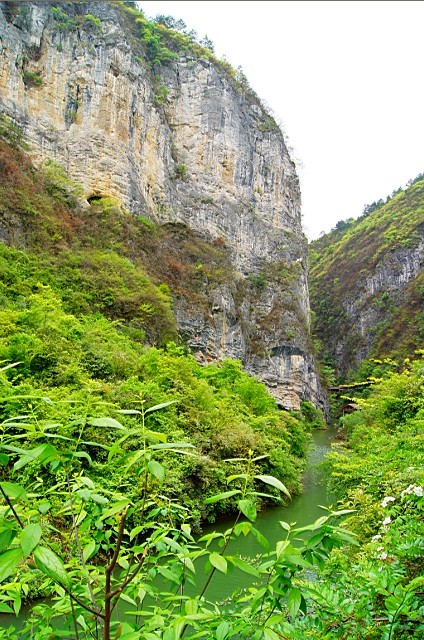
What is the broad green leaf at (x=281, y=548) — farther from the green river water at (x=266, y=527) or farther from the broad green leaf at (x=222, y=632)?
the green river water at (x=266, y=527)

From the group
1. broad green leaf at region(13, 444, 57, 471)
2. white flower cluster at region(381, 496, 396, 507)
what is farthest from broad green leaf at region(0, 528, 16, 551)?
white flower cluster at region(381, 496, 396, 507)

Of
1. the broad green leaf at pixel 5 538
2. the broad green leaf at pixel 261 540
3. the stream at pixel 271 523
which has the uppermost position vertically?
the broad green leaf at pixel 5 538

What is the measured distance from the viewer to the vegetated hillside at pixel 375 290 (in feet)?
182

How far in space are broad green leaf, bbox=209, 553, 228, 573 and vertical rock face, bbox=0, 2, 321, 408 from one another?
26.4m

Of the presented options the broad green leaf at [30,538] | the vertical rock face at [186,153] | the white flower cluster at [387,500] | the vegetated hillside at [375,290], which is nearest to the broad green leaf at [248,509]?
the broad green leaf at [30,538]

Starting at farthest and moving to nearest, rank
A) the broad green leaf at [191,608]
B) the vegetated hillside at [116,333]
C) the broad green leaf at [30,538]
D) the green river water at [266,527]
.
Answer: the vegetated hillside at [116,333] < the green river water at [266,527] < the broad green leaf at [191,608] < the broad green leaf at [30,538]

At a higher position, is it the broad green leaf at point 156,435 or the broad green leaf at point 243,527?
the broad green leaf at point 156,435

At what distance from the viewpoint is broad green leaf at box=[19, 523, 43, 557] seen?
3.09 feet

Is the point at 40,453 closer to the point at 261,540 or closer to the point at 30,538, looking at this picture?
the point at 30,538

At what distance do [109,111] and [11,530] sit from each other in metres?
31.9

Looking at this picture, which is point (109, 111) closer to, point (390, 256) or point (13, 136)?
point (13, 136)

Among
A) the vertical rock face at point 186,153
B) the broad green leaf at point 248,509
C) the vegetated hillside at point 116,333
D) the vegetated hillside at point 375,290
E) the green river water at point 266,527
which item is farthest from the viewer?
the vegetated hillside at point 375,290

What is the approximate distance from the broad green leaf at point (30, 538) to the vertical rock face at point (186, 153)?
1046 inches

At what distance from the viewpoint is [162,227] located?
31.8 meters
